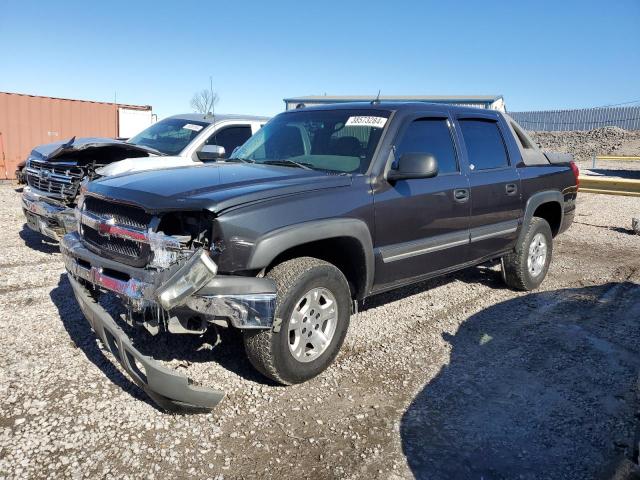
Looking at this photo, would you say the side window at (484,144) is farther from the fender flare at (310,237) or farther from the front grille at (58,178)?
the front grille at (58,178)

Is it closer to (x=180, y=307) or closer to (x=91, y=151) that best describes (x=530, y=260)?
(x=180, y=307)

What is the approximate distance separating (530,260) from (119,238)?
421 cm

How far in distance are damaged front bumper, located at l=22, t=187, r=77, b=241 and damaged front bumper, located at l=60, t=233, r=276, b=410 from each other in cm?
296

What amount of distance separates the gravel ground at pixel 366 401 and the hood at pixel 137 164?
141 cm

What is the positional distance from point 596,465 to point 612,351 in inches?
65.8

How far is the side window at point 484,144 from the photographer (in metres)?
4.57

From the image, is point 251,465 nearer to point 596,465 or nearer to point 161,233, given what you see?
point 161,233

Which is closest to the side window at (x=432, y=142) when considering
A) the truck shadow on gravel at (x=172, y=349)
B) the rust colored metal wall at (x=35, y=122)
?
the truck shadow on gravel at (x=172, y=349)

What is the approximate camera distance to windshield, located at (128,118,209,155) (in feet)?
23.0

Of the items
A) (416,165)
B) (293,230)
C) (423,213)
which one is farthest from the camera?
(423,213)

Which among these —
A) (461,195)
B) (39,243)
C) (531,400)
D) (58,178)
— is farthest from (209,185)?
(39,243)

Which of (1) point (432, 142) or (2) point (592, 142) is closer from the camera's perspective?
(1) point (432, 142)

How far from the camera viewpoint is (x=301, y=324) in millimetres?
3234

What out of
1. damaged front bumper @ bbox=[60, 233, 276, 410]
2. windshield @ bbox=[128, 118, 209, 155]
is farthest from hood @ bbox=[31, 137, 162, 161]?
damaged front bumper @ bbox=[60, 233, 276, 410]
